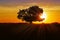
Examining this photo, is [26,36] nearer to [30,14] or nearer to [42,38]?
[42,38]

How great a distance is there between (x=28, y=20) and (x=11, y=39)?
1860 inches

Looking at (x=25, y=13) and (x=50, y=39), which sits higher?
(x=25, y=13)

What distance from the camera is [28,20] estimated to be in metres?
66.3

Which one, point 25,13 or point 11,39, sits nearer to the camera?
point 11,39

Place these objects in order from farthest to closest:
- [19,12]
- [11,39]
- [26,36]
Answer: [19,12]
[26,36]
[11,39]

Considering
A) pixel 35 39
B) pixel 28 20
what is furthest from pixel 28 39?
pixel 28 20

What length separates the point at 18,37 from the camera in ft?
65.6

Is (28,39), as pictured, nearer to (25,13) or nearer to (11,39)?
(11,39)

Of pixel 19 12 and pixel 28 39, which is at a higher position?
pixel 19 12

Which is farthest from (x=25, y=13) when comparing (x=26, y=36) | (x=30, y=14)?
(x=26, y=36)

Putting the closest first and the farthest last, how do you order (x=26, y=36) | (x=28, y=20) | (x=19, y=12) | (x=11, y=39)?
1. (x=11, y=39)
2. (x=26, y=36)
3. (x=28, y=20)
4. (x=19, y=12)

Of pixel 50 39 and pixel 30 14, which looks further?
pixel 30 14

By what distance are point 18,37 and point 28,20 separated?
1825 inches

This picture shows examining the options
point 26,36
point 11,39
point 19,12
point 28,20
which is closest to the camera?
point 11,39
